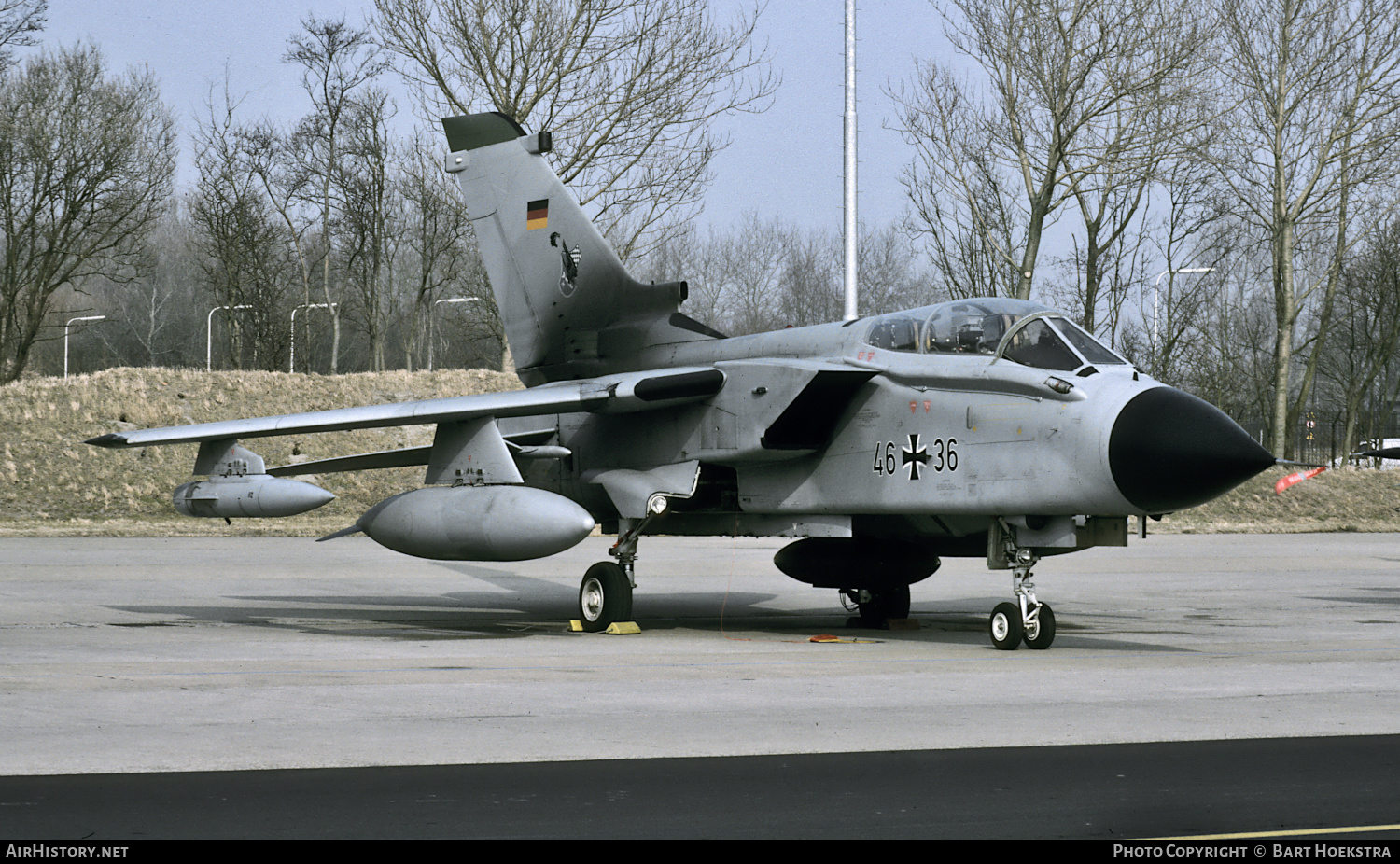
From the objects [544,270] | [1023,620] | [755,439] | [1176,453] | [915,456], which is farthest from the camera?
[544,270]

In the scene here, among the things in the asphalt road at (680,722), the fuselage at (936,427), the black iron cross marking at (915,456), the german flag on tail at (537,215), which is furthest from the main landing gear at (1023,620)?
the german flag on tail at (537,215)

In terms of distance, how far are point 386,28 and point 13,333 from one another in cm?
1881

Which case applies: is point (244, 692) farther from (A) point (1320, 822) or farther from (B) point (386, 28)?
(B) point (386, 28)

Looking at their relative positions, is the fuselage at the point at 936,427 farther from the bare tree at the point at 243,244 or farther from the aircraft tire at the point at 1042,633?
the bare tree at the point at 243,244

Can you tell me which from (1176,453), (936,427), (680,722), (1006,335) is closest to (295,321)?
(936,427)

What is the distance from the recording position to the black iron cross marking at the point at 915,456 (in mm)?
11586

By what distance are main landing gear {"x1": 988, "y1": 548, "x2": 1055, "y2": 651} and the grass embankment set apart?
21.6 meters

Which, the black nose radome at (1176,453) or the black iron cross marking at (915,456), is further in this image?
the black iron cross marking at (915,456)

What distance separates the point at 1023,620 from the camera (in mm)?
11109

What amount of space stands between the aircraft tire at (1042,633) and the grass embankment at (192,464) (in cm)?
2178

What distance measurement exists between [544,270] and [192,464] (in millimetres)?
22568

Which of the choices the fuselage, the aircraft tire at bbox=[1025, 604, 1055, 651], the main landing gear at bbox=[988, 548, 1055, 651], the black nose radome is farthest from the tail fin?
the black nose radome

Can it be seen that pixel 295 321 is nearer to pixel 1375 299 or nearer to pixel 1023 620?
pixel 1375 299

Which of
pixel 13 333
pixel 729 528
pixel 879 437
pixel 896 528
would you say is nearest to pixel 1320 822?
pixel 879 437
